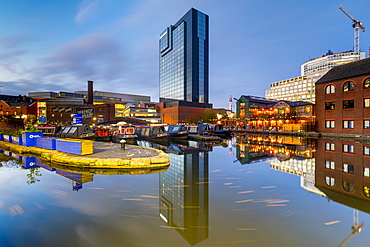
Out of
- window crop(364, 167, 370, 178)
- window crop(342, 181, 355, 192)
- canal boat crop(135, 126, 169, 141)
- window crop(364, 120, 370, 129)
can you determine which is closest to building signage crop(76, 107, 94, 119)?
canal boat crop(135, 126, 169, 141)

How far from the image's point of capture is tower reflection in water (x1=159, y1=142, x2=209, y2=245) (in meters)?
4.62

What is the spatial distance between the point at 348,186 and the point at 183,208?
740cm

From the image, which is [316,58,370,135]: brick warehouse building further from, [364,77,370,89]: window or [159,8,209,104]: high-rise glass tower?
[159,8,209,104]: high-rise glass tower

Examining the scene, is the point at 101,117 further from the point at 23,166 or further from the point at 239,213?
the point at 239,213

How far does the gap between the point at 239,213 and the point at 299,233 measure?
1.57 metres

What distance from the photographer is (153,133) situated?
3338 cm

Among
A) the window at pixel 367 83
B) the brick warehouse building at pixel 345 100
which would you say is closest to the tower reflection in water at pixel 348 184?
the brick warehouse building at pixel 345 100

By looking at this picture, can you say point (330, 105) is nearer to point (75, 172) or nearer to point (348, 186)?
point (348, 186)

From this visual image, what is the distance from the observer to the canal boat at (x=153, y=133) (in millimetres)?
29922

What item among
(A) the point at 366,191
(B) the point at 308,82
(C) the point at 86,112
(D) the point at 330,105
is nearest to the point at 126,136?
(A) the point at 366,191

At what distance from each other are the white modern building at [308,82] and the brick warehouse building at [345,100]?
9121 centimetres

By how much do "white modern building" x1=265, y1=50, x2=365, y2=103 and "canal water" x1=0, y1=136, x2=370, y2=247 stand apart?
129 meters

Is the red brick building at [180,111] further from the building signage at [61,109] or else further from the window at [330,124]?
the window at [330,124]

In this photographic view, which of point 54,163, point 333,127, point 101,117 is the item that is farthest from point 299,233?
point 101,117
